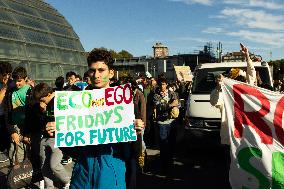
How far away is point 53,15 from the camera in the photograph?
25984 millimetres

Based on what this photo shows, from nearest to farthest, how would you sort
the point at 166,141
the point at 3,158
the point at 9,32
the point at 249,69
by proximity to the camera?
the point at 249,69 → the point at 166,141 → the point at 3,158 → the point at 9,32


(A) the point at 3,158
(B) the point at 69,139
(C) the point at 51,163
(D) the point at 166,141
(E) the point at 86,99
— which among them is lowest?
(A) the point at 3,158

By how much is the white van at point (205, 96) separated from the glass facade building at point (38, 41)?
9.07 metres

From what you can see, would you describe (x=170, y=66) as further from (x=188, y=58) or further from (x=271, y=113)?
(x=271, y=113)

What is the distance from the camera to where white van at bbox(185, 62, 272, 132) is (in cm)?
975

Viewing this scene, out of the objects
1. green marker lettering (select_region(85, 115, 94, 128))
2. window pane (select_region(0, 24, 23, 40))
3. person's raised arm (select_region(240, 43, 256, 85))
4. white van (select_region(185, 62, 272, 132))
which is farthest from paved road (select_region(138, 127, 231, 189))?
window pane (select_region(0, 24, 23, 40))

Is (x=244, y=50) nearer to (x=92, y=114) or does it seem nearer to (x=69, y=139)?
(x=92, y=114)

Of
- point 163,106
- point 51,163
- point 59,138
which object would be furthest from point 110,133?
point 163,106

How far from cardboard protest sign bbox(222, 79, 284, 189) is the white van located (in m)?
2.94

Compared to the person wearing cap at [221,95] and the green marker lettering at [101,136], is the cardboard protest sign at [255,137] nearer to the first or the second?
the person wearing cap at [221,95]

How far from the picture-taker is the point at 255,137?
600cm

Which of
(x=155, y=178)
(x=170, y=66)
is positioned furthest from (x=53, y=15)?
(x=170, y=66)

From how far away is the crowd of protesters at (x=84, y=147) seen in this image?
3256 mm

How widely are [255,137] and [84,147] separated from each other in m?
3.33
